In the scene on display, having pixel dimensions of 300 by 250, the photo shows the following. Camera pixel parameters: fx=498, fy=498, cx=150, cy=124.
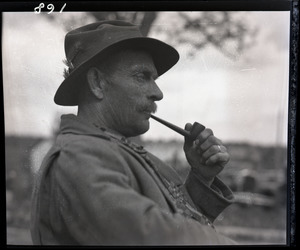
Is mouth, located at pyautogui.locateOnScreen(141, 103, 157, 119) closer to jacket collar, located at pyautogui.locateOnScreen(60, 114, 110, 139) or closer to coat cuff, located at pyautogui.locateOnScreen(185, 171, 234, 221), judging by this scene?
jacket collar, located at pyautogui.locateOnScreen(60, 114, 110, 139)

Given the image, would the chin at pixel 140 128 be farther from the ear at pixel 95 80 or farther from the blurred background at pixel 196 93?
the ear at pixel 95 80

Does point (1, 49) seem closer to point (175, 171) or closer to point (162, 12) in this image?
point (162, 12)

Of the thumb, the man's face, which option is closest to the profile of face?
the man's face

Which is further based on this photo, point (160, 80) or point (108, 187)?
point (160, 80)

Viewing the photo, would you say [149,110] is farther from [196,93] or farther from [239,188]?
[239,188]

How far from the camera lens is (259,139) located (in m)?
2.57

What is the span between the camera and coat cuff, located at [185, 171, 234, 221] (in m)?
2.45

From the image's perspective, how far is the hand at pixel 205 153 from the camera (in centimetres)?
239

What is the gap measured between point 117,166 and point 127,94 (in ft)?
1.17

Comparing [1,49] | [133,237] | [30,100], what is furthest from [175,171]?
[1,49]

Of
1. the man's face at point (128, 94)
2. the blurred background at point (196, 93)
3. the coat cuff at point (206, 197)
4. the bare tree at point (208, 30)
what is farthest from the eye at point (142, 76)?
the coat cuff at point (206, 197)

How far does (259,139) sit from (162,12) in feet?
2.68

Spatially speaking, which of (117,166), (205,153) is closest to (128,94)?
(117,166)

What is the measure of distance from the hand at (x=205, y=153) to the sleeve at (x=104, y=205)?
1.03ft
